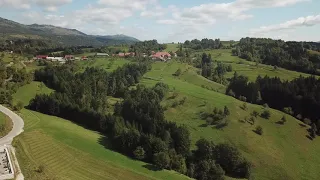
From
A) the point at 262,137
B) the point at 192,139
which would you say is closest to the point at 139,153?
the point at 192,139

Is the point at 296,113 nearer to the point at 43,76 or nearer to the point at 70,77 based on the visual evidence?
the point at 70,77

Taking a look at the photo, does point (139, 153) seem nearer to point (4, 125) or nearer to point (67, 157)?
point (67, 157)

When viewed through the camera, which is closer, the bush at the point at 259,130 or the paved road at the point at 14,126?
the paved road at the point at 14,126

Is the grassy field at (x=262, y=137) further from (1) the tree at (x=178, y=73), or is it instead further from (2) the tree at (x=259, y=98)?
(1) the tree at (x=178, y=73)

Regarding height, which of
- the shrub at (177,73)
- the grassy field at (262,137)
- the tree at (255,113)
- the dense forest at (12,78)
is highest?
the dense forest at (12,78)

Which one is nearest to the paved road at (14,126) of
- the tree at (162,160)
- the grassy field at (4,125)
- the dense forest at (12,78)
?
the grassy field at (4,125)

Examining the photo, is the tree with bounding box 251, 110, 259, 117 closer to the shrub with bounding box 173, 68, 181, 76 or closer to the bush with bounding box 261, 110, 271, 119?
the bush with bounding box 261, 110, 271, 119
